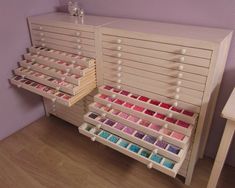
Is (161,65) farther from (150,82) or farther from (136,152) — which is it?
(136,152)

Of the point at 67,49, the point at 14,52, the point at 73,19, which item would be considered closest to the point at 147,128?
the point at 67,49

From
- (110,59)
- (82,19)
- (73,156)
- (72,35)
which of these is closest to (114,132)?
(110,59)

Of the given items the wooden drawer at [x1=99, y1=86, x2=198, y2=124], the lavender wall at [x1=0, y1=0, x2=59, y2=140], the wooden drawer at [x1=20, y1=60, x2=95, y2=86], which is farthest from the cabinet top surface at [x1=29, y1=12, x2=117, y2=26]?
the wooden drawer at [x1=99, y1=86, x2=198, y2=124]

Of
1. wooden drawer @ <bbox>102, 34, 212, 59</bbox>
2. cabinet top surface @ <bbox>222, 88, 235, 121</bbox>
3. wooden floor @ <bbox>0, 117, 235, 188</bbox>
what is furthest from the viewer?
wooden floor @ <bbox>0, 117, 235, 188</bbox>

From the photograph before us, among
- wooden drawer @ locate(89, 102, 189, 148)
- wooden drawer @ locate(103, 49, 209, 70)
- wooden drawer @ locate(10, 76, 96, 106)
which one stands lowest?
wooden drawer @ locate(89, 102, 189, 148)

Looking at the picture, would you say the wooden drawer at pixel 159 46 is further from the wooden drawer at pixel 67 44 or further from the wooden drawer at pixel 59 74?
the wooden drawer at pixel 59 74

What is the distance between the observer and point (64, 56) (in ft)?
5.45

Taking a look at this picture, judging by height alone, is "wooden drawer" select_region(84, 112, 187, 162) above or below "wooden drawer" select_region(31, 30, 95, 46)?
below

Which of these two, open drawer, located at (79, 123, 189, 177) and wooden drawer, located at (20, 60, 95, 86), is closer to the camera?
open drawer, located at (79, 123, 189, 177)

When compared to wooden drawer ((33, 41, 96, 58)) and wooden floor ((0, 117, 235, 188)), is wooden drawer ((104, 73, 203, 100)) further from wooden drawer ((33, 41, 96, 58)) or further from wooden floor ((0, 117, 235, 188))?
wooden floor ((0, 117, 235, 188))

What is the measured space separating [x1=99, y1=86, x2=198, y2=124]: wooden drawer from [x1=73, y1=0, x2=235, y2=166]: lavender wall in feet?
1.42

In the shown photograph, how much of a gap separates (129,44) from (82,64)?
403 millimetres

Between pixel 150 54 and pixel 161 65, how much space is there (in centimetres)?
9

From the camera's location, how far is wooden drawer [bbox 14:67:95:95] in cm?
149
